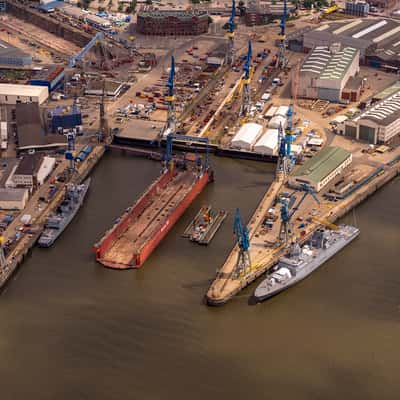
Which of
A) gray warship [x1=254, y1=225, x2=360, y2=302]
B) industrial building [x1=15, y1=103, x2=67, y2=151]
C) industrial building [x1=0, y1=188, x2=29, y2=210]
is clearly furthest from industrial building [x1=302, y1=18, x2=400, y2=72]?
industrial building [x1=0, y1=188, x2=29, y2=210]

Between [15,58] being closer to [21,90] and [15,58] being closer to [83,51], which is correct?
[83,51]

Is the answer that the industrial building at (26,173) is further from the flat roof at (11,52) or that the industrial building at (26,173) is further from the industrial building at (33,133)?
the flat roof at (11,52)

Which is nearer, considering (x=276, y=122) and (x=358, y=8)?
(x=276, y=122)

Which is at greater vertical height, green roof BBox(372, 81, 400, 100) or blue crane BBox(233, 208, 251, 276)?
green roof BBox(372, 81, 400, 100)

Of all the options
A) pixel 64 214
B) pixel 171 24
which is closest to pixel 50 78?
pixel 171 24

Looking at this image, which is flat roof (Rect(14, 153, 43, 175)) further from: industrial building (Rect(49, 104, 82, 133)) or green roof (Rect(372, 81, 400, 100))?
green roof (Rect(372, 81, 400, 100))

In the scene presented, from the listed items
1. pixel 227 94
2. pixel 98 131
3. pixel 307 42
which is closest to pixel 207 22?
pixel 307 42
